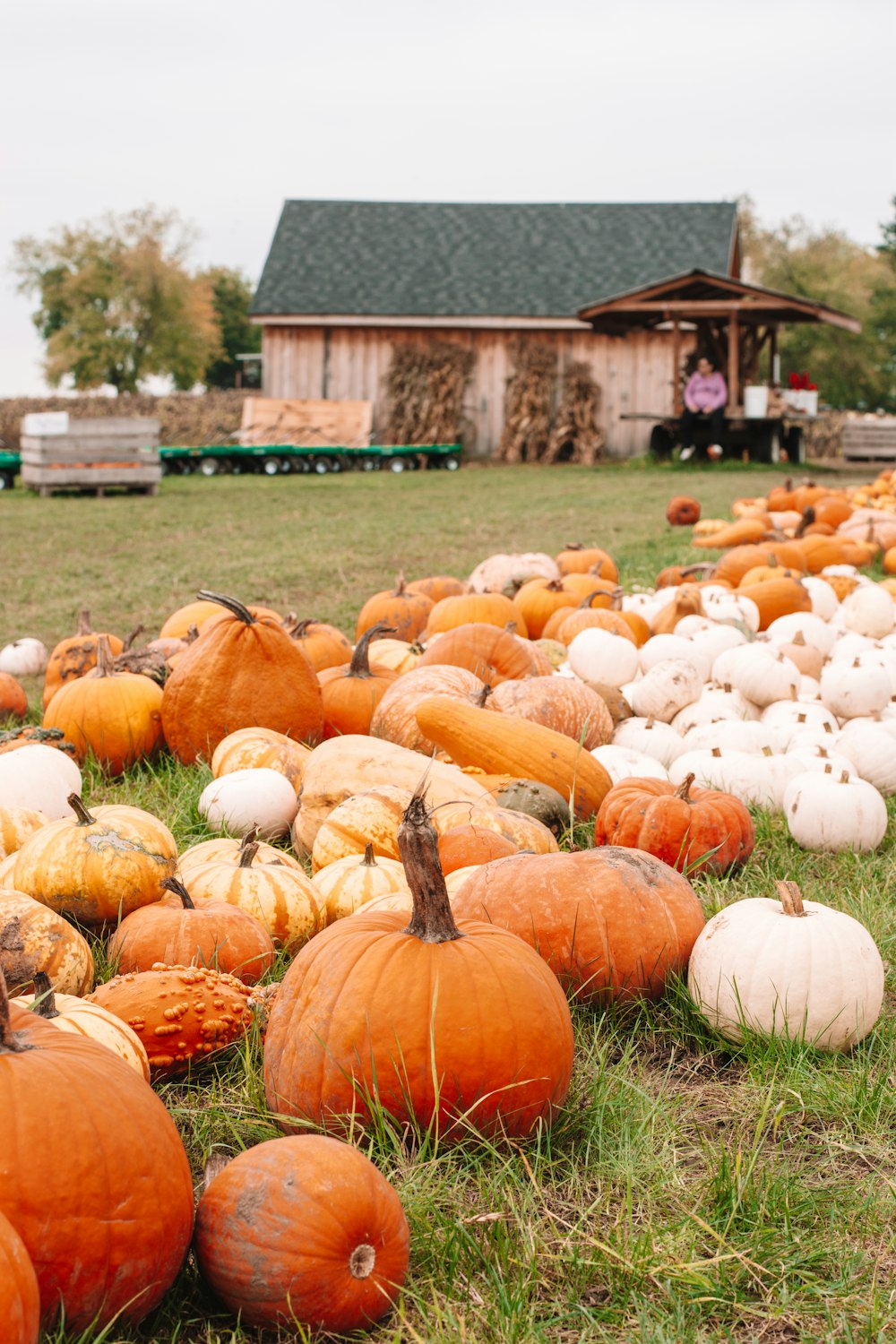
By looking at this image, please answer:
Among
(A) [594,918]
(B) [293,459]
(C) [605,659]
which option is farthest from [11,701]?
(B) [293,459]

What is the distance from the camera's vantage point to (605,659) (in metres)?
5.29

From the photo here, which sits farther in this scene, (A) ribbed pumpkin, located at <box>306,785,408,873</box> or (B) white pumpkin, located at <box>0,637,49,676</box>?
(B) white pumpkin, located at <box>0,637,49,676</box>

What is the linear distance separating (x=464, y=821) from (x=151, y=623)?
180 inches

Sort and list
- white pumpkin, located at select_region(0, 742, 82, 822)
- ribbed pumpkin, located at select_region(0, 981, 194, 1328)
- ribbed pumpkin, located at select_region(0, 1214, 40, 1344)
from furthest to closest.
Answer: white pumpkin, located at select_region(0, 742, 82, 822)
ribbed pumpkin, located at select_region(0, 981, 194, 1328)
ribbed pumpkin, located at select_region(0, 1214, 40, 1344)

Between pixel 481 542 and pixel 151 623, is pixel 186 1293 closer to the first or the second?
pixel 151 623

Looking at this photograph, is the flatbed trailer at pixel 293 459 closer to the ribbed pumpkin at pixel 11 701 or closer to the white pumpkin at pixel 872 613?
the ribbed pumpkin at pixel 11 701

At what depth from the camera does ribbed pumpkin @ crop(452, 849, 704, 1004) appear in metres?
2.82

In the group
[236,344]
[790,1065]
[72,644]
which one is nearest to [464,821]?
[790,1065]

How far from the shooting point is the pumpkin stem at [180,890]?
2756 millimetres

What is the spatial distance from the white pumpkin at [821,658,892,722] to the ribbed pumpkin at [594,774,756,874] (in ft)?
5.12

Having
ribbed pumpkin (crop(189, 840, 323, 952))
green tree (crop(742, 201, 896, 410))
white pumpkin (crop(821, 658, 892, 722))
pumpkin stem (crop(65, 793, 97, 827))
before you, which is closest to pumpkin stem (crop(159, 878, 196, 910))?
ribbed pumpkin (crop(189, 840, 323, 952))

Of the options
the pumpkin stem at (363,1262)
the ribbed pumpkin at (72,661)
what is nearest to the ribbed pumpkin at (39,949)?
the pumpkin stem at (363,1262)

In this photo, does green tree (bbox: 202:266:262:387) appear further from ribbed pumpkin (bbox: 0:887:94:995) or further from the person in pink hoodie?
ribbed pumpkin (bbox: 0:887:94:995)

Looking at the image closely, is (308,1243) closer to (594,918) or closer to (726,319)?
(594,918)
